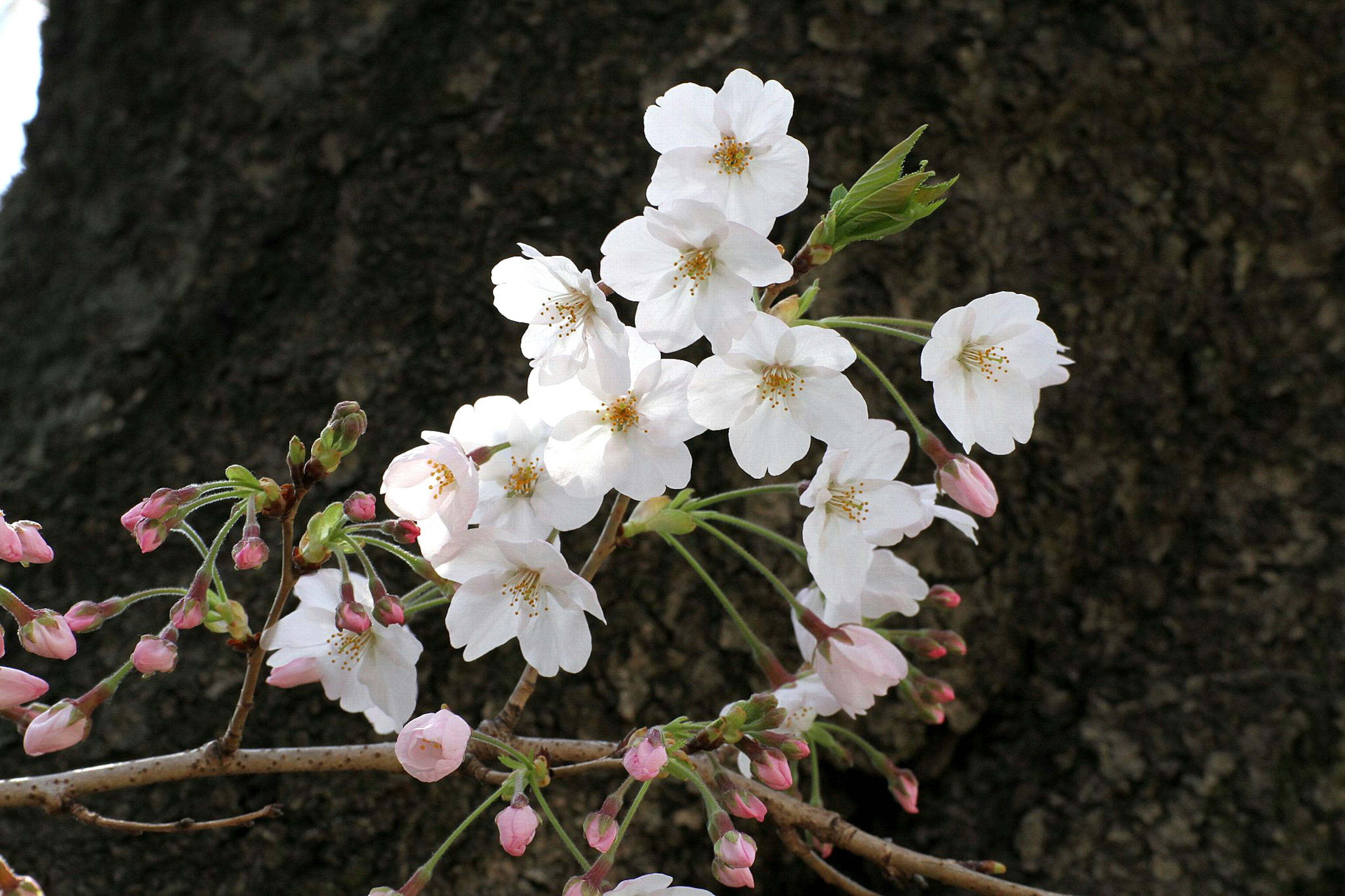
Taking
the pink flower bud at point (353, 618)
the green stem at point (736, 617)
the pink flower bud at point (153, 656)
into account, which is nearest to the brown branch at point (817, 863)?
the green stem at point (736, 617)

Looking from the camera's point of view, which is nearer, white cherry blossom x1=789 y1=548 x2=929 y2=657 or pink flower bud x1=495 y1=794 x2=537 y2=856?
pink flower bud x1=495 y1=794 x2=537 y2=856

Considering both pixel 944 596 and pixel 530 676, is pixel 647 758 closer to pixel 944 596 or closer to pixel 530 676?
pixel 530 676

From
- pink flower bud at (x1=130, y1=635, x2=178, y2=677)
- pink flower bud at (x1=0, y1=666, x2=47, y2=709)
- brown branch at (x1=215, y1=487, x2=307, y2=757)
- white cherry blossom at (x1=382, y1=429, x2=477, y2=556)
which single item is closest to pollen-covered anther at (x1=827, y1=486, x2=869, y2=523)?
white cherry blossom at (x1=382, y1=429, x2=477, y2=556)

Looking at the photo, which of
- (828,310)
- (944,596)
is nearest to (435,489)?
(944,596)

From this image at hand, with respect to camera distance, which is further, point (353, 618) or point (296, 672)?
point (296, 672)

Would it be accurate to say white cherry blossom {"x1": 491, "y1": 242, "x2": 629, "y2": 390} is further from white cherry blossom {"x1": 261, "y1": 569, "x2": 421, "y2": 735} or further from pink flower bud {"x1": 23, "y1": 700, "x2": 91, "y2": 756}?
pink flower bud {"x1": 23, "y1": 700, "x2": 91, "y2": 756}

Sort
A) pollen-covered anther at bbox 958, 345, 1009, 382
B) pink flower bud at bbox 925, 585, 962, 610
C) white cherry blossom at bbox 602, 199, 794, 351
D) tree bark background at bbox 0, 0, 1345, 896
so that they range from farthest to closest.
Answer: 1. tree bark background at bbox 0, 0, 1345, 896
2. pink flower bud at bbox 925, 585, 962, 610
3. pollen-covered anther at bbox 958, 345, 1009, 382
4. white cherry blossom at bbox 602, 199, 794, 351
